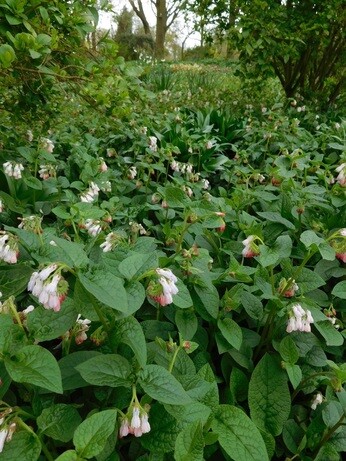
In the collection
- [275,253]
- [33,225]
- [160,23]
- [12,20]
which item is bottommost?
[275,253]

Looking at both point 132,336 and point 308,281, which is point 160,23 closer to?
point 308,281

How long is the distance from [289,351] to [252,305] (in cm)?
22

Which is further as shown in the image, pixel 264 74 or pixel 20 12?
pixel 264 74

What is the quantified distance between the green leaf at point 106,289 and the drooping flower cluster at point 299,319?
60 cm

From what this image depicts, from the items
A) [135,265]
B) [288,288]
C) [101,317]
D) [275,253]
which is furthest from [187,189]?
[101,317]

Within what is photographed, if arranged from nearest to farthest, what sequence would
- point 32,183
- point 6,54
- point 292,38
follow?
point 6,54 → point 32,183 → point 292,38

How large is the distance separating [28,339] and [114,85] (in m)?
1.71

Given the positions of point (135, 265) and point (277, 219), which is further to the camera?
point (277, 219)

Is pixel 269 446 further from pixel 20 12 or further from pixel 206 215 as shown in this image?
pixel 20 12

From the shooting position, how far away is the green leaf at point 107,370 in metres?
1.01

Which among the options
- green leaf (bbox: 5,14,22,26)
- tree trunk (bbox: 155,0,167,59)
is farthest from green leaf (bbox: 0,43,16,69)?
tree trunk (bbox: 155,0,167,59)

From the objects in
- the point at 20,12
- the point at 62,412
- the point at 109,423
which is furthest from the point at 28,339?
the point at 20,12

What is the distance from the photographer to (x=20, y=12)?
6.39 ft

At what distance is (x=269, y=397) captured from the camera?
53.2 inches
